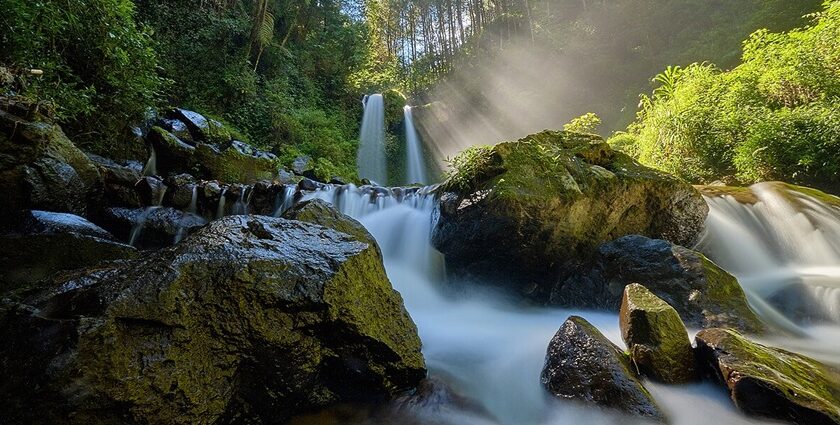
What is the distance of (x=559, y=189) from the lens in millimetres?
5277

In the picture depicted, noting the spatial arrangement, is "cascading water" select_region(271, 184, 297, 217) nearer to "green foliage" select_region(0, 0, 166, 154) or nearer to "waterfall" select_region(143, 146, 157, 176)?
"waterfall" select_region(143, 146, 157, 176)

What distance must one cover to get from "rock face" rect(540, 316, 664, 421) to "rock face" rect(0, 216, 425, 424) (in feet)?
3.64

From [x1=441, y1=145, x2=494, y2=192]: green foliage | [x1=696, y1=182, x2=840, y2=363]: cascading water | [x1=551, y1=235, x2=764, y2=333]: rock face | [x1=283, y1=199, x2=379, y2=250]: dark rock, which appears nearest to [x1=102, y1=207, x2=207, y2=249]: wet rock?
[x1=283, y1=199, x2=379, y2=250]: dark rock

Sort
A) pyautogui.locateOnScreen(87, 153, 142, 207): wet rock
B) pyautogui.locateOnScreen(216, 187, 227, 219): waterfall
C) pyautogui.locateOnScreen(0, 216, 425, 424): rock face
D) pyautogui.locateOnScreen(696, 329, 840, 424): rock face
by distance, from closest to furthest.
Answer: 1. pyautogui.locateOnScreen(0, 216, 425, 424): rock face
2. pyautogui.locateOnScreen(696, 329, 840, 424): rock face
3. pyautogui.locateOnScreen(87, 153, 142, 207): wet rock
4. pyautogui.locateOnScreen(216, 187, 227, 219): waterfall

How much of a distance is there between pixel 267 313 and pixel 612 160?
6.05m

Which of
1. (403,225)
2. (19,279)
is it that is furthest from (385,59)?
(19,279)

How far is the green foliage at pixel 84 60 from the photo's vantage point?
5426mm

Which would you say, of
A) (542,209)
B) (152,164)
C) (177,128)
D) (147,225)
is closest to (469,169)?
(542,209)

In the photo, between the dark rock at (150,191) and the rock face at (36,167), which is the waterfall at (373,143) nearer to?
the dark rock at (150,191)

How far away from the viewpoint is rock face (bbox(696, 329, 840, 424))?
231 cm

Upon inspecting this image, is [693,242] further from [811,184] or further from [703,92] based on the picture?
[703,92]

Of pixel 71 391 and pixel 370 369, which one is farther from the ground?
pixel 71 391

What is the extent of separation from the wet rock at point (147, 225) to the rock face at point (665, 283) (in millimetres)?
6182

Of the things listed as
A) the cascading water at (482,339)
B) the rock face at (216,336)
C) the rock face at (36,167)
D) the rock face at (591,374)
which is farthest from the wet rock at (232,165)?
the rock face at (591,374)
